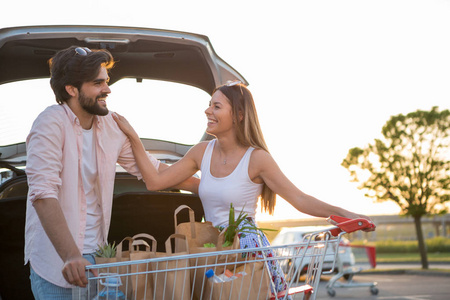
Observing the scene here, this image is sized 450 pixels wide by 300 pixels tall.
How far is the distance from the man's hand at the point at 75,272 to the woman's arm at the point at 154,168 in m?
1.02

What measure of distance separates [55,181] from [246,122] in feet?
4.06

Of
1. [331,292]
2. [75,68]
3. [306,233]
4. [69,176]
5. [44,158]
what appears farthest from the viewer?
[306,233]

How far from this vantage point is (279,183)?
3.64 metres

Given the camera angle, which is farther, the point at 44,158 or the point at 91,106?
the point at 91,106

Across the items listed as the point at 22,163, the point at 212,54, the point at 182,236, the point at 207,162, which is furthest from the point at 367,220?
the point at 22,163

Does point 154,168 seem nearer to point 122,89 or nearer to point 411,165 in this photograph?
point 122,89

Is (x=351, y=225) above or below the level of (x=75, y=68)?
below

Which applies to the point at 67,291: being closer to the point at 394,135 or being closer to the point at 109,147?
the point at 109,147

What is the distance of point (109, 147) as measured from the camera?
3307 mm

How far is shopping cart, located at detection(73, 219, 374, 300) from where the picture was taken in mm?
2688

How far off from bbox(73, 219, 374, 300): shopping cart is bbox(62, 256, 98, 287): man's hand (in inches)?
1.2

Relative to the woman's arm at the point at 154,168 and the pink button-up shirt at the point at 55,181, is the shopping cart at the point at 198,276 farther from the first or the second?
the woman's arm at the point at 154,168

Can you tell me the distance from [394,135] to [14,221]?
35626 mm

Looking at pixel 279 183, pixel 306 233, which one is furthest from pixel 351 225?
pixel 306 233
